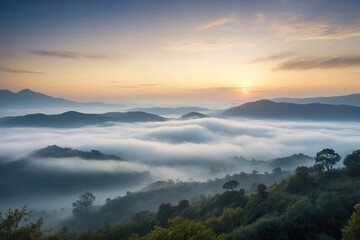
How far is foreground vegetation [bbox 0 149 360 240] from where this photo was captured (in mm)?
33844

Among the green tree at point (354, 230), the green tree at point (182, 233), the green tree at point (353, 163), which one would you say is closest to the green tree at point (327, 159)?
the green tree at point (353, 163)

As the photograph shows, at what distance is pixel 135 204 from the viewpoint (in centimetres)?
19800

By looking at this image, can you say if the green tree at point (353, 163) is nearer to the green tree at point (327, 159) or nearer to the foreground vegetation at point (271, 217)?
the foreground vegetation at point (271, 217)

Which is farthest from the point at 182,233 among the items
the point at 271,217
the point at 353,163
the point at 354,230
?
the point at 353,163

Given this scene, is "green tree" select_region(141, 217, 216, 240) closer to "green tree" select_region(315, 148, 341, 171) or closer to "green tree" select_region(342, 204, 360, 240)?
"green tree" select_region(342, 204, 360, 240)

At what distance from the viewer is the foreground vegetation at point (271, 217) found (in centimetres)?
3384

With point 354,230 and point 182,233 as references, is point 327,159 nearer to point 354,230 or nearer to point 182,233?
point 354,230

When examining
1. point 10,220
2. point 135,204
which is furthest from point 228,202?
point 135,204

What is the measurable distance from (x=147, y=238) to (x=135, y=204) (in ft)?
579

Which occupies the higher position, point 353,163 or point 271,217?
point 353,163

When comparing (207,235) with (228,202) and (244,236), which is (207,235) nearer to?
(244,236)

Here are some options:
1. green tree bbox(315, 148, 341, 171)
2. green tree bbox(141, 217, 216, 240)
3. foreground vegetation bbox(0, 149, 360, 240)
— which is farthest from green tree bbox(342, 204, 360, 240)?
green tree bbox(315, 148, 341, 171)

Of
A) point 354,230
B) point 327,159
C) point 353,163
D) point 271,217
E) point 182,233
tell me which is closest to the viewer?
point 354,230

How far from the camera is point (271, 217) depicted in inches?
2032
